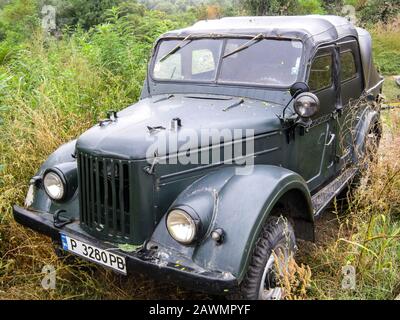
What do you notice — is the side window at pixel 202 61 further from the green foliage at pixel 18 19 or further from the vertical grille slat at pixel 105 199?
the green foliage at pixel 18 19

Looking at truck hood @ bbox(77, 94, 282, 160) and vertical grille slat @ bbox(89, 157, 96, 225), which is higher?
truck hood @ bbox(77, 94, 282, 160)

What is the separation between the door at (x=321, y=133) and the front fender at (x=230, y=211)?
3.10ft

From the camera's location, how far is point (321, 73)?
4.13 metres

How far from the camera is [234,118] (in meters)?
3.41

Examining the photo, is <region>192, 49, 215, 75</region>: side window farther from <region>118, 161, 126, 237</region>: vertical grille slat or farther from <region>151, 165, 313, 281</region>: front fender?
<region>118, 161, 126, 237</region>: vertical grille slat

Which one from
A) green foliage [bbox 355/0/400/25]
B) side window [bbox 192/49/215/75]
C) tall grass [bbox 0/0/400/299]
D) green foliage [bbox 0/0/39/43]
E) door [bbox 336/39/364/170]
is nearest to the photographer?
tall grass [bbox 0/0/400/299]

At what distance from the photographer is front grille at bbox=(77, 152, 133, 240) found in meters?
2.86

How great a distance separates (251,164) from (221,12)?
45.3 ft

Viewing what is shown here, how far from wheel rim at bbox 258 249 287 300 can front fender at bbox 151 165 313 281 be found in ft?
1.30

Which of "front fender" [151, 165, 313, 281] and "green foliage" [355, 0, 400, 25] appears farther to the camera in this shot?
"green foliage" [355, 0, 400, 25]

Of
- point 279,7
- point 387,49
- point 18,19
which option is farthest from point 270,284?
point 18,19

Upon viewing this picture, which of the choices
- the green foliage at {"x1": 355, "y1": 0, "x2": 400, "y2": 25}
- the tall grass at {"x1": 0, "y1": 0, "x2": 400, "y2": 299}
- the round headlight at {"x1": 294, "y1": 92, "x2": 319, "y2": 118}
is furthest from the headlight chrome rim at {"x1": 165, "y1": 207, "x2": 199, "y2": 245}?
the green foliage at {"x1": 355, "y1": 0, "x2": 400, "y2": 25}

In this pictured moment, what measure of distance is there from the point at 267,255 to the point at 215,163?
2.34ft
